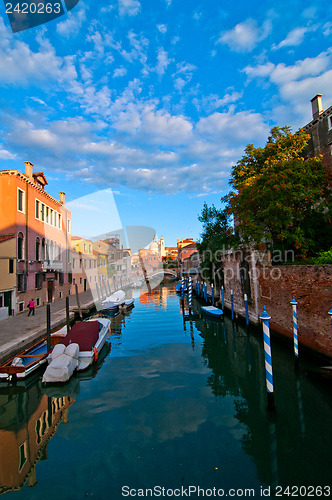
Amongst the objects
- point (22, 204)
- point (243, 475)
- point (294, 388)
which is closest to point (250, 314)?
point (294, 388)

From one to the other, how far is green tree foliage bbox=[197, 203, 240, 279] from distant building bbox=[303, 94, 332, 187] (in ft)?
25.2

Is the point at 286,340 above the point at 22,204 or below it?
below

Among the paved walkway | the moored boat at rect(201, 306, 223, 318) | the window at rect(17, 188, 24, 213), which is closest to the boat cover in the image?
the paved walkway

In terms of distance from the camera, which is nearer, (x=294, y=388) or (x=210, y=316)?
(x=294, y=388)

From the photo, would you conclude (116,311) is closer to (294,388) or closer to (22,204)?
(22,204)

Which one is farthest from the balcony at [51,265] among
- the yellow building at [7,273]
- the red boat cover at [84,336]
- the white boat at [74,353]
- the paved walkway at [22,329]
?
the red boat cover at [84,336]

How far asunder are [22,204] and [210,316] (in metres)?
15.0

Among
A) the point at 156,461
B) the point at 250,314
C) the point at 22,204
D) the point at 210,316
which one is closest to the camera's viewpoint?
the point at 156,461

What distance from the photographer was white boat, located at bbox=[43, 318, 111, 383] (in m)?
8.48

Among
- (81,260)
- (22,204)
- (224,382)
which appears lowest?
(224,382)

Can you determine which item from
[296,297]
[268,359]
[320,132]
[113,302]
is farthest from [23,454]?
[320,132]

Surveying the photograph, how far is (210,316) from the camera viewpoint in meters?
19.0

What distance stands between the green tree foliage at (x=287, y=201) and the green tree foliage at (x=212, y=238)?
722 cm

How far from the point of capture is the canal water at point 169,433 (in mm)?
4438
